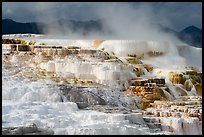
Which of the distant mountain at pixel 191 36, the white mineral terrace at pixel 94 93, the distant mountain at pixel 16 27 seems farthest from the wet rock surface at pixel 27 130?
the distant mountain at pixel 191 36

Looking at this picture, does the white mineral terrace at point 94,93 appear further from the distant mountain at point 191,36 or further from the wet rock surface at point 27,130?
the distant mountain at point 191,36

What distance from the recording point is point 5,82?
13539 mm

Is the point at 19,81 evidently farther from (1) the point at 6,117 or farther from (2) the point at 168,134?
(2) the point at 168,134

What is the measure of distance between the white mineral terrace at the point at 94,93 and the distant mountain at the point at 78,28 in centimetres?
4823

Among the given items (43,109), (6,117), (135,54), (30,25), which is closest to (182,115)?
(43,109)

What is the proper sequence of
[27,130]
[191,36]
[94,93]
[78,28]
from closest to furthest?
[27,130] → [94,93] → [78,28] → [191,36]

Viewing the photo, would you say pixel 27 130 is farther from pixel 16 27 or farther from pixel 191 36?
pixel 191 36

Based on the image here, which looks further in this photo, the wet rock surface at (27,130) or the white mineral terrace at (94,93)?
the white mineral terrace at (94,93)

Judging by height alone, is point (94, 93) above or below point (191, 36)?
below

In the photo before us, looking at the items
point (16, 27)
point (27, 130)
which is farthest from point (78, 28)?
point (27, 130)

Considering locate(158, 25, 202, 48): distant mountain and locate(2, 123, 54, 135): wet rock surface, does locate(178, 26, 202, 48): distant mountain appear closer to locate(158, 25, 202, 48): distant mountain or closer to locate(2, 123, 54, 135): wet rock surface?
locate(158, 25, 202, 48): distant mountain

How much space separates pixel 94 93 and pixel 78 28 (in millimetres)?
63478

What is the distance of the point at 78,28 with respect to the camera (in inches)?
3009

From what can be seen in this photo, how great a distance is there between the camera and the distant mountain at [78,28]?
6925 centimetres
